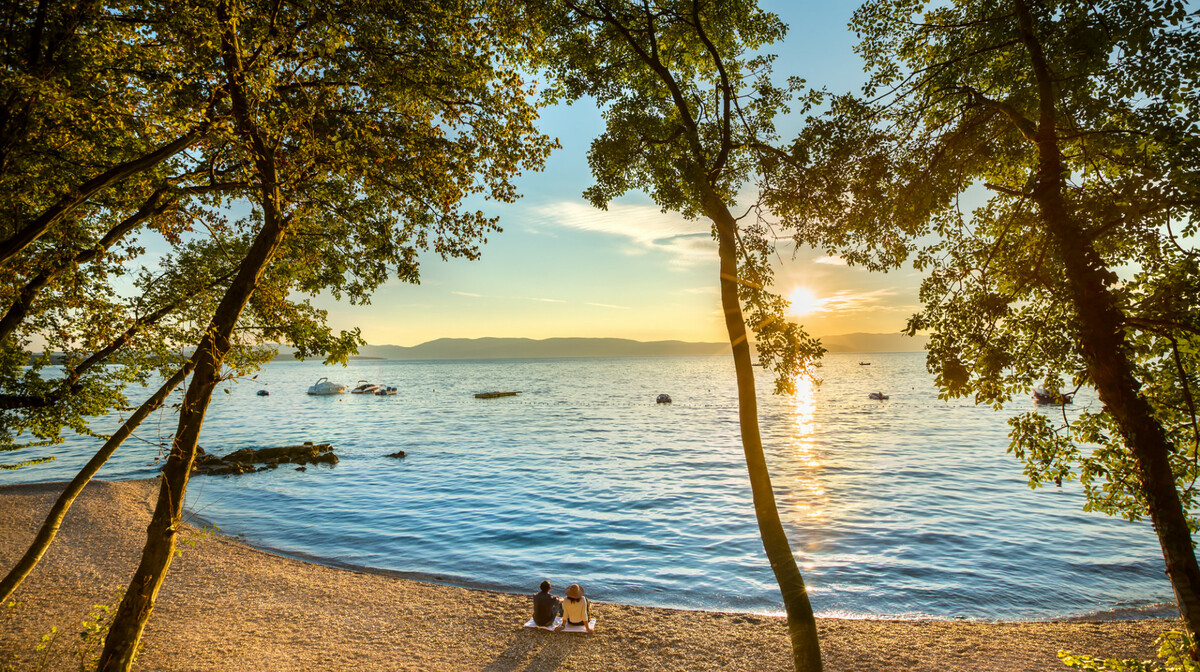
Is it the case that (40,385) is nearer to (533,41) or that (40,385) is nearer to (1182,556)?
(533,41)

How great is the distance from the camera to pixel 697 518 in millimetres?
23312

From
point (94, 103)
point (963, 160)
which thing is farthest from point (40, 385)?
point (963, 160)

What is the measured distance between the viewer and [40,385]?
10258 mm

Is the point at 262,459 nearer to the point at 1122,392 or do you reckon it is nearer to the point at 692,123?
the point at 692,123

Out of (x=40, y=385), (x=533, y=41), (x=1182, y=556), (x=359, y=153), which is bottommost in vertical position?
(x=1182, y=556)

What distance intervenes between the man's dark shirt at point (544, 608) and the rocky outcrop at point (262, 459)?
28.9m

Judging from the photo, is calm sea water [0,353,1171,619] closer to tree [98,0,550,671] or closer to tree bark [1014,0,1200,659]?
tree [98,0,550,671]

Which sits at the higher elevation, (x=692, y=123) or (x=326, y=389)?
(x=692, y=123)

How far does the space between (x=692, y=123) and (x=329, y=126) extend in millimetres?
5696

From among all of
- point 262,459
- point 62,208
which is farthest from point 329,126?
point 262,459

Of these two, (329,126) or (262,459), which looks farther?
(262,459)

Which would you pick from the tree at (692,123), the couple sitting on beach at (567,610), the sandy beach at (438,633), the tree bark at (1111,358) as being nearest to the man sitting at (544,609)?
the couple sitting on beach at (567,610)

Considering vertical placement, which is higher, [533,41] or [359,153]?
[533,41]

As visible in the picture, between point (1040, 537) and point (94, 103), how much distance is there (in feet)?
95.1
